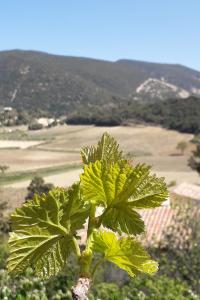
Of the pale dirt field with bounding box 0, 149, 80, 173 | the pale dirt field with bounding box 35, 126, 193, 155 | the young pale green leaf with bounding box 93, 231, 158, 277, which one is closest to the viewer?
the young pale green leaf with bounding box 93, 231, 158, 277

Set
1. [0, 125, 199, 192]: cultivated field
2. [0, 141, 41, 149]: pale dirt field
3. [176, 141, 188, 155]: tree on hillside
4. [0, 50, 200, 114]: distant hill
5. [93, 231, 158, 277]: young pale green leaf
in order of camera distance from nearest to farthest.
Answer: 1. [93, 231, 158, 277]: young pale green leaf
2. [0, 125, 199, 192]: cultivated field
3. [176, 141, 188, 155]: tree on hillside
4. [0, 141, 41, 149]: pale dirt field
5. [0, 50, 200, 114]: distant hill

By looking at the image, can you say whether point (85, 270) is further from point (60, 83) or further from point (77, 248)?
point (60, 83)

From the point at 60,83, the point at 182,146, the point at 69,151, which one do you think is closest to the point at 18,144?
the point at 69,151

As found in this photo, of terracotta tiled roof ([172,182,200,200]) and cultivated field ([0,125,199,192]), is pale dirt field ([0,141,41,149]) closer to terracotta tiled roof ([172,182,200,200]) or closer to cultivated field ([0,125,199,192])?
cultivated field ([0,125,199,192])

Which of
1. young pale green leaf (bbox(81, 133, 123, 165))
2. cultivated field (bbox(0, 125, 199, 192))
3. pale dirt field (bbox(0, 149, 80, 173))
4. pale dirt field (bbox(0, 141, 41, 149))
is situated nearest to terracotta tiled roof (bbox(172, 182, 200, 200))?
cultivated field (bbox(0, 125, 199, 192))

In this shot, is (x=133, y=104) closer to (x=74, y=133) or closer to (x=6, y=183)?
(x=74, y=133)

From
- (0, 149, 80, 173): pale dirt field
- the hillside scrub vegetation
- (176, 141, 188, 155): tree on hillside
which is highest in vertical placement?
the hillside scrub vegetation

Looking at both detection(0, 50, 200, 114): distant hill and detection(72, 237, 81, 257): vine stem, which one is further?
detection(0, 50, 200, 114): distant hill
